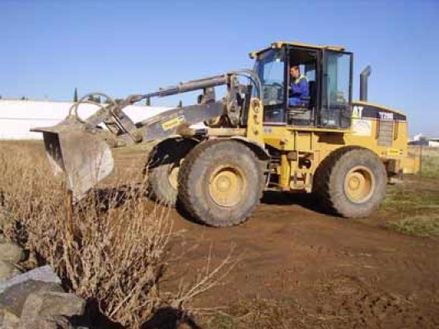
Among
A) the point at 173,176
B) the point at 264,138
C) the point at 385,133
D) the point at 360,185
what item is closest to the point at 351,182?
the point at 360,185

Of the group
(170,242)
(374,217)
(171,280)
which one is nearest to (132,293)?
(171,280)

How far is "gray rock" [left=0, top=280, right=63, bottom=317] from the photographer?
4320 mm

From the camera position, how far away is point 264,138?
34.7 ft

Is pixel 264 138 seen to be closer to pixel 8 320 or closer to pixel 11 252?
pixel 11 252

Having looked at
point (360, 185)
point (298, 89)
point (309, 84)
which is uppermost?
point (309, 84)

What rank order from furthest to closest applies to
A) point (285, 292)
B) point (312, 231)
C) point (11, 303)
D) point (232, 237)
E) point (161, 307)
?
point (312, 231) < point (232, 237) < point (285, 292) < point (161, 307) < point (11, 303)

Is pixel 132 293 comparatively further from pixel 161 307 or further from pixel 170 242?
pixel 170 242

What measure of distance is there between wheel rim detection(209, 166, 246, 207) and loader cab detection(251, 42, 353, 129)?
5.33 ft

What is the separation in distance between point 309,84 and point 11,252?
6.71 m

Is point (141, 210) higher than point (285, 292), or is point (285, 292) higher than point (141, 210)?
point (141, 210)

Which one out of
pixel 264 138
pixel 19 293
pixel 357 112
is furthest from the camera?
pixel 357 112

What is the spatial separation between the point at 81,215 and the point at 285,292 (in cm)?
237

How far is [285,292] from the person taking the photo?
241 inches

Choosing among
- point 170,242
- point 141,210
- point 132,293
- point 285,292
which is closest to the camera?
point 132,293
